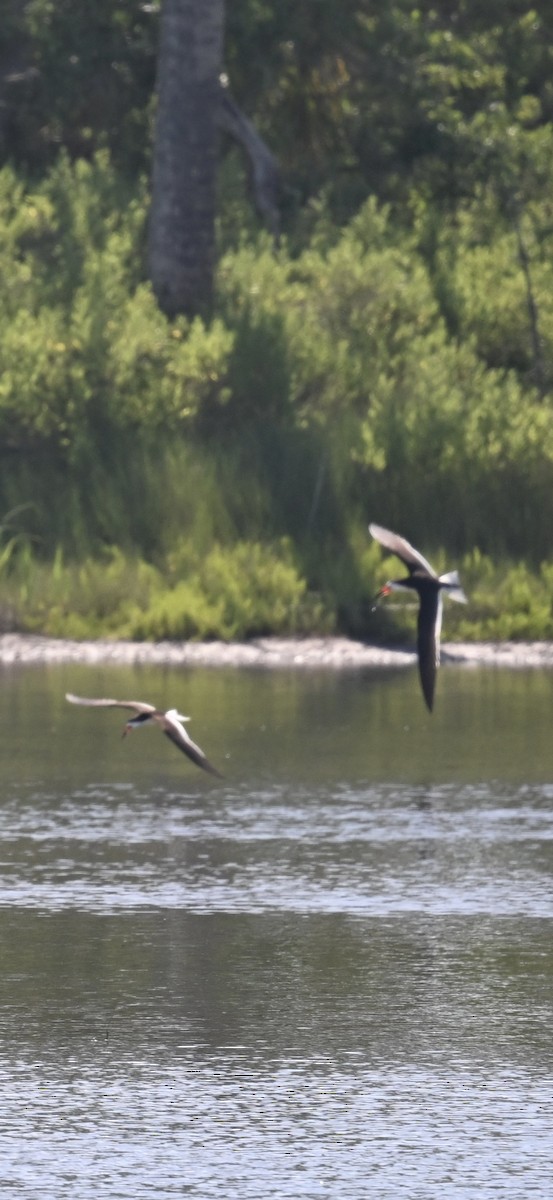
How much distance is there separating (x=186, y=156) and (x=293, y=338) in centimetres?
195

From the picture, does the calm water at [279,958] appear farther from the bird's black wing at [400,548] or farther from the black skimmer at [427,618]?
the bird's black wing at [400,548]

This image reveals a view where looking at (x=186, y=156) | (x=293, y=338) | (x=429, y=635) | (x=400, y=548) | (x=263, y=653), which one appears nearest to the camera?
(x=400, y=548)

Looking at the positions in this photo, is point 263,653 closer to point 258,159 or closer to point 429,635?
point 429,635

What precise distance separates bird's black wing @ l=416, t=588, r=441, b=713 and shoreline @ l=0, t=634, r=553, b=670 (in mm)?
6689

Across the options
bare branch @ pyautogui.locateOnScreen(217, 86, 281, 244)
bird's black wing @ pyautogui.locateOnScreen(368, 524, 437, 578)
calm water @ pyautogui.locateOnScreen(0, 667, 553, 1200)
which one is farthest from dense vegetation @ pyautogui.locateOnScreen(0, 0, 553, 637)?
bird's black wing @ pyautogui.locateOnScreen(368, 524, 437, 578)

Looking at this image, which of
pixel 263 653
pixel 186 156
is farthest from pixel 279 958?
pixel 186 156

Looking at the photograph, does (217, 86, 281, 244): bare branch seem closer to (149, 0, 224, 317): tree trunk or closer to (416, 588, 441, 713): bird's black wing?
(149, 0, 224, 317): tree trunk

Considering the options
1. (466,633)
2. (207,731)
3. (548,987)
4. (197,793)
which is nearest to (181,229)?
(466,633)

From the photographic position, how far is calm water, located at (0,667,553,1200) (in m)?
6.55

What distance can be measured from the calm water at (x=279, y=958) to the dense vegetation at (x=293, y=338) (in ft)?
13.3

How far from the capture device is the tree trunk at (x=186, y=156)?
882 inches

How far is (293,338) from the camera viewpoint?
870 inches

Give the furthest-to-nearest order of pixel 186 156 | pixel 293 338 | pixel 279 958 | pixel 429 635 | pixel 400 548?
pixel 186 156 < pixel 293 338 < pixel 429 635 < pixel 400 548 < pixel 279 958

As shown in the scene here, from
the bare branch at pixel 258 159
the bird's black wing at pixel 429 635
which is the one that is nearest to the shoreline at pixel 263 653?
the bird's black wing at pixel 429 635
